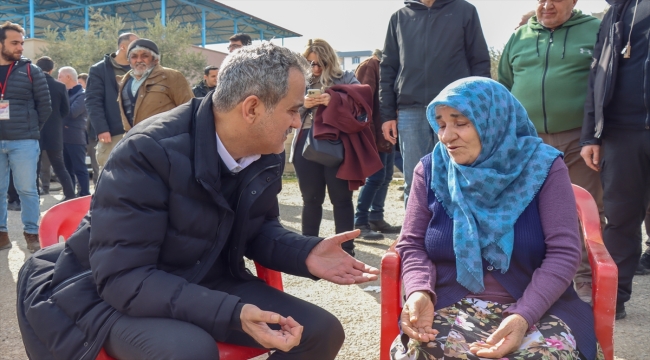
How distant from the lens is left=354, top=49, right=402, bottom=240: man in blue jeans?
5.85 metres

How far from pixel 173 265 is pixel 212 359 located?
40cm

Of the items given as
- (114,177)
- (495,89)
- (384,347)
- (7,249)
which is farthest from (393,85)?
(7,249)

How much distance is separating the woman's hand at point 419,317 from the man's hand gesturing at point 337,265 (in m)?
0.20

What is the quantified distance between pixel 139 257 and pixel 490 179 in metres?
1.34

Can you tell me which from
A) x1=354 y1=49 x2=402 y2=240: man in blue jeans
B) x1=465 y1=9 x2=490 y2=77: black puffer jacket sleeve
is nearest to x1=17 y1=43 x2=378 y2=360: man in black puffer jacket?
x1=465 y1=9 x2=490 y2=77: black puffer jacket sleeve

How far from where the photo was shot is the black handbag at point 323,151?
179 inches

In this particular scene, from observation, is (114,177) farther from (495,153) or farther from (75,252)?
(495,153)

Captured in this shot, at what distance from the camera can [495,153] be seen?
7.97ft

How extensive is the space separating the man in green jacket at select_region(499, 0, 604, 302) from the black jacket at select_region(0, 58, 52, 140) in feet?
14.6

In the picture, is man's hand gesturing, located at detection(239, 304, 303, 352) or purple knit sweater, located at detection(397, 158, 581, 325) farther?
purple knit sweater, located at detection(397, 158, 581, 325)

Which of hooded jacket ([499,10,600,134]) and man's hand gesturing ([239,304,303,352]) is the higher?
hooded jacket ([499,10,600,134])

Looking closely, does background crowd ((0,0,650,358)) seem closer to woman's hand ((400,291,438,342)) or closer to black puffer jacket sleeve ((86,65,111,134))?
black puffer jacket sleeve ((86,65,111,134))

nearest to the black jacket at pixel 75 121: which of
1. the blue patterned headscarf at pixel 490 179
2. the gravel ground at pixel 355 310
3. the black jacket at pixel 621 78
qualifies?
the gravel ground at pixel 355 310

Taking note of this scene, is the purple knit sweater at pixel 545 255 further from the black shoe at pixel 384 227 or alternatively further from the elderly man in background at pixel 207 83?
the elderly man in background at pixel 207 83
